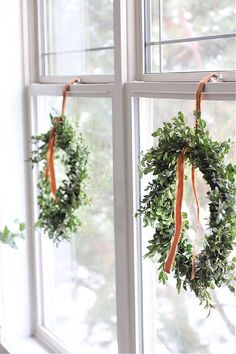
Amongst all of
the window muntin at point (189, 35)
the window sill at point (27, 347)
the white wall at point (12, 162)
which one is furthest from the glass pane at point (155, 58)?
the window sill at point (27, 347)

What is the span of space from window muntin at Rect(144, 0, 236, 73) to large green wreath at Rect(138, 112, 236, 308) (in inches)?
7.0

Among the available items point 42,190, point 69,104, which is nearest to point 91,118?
point 69,104

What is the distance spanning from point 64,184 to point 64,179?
0.14 meters

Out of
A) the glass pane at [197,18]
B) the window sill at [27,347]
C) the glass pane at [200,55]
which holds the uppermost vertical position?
the glass pane at [197,18]

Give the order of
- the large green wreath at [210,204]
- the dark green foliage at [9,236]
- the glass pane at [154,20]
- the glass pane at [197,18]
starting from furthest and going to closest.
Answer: the dark green foliage at [9,236], the glass pane at [154,20], the glass pane at [197,18], the large green wreath at [210,204]

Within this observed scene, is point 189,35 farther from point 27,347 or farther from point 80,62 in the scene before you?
point 27,347

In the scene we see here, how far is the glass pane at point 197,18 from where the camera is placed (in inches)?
58.7

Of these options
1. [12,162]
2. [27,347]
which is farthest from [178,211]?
[27,347]

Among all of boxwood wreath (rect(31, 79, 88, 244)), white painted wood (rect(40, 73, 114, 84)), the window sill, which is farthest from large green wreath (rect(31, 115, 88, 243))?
the window sill

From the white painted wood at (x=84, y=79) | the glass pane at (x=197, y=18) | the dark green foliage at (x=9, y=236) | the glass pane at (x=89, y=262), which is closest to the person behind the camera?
the glass pane at (x=197, y=18)

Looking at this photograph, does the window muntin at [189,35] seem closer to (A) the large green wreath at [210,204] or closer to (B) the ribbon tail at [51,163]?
(A) the large green wreath at [210,204]

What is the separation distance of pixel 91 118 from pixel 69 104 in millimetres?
130

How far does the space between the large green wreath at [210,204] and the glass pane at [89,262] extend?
462 mm

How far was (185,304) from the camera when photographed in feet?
5.64
